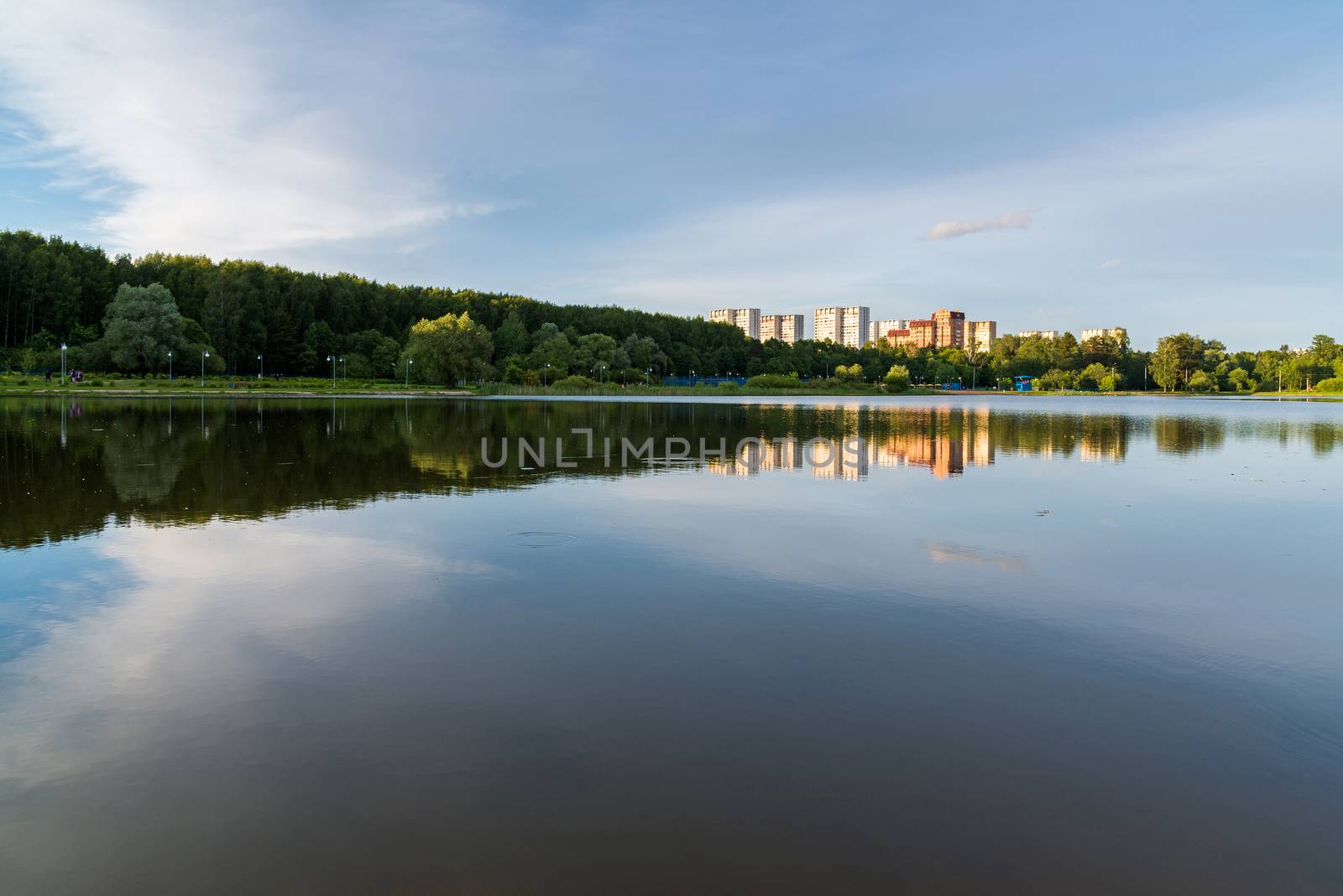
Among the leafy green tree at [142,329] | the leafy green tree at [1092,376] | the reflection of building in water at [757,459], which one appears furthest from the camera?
the leafy green tree at [1092,376]

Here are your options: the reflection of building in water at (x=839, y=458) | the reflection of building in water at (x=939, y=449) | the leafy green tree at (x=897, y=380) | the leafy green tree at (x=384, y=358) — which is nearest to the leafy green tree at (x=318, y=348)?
the leafy green tree at (x=384, y=358)

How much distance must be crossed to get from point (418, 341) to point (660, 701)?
9203 cm

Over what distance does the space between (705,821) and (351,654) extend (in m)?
3.48

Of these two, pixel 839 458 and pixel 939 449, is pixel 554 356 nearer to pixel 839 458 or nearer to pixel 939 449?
pixel 939 449

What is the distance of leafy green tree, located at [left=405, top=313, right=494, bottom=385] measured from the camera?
296ft

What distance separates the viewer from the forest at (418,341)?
8234cm

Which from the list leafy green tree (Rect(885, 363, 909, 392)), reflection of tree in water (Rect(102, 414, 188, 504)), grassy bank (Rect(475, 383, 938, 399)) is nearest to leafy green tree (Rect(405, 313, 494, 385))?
grassy bank (Rect(475, 383, 938, 399))

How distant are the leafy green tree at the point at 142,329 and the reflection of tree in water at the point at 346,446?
30.2 meters

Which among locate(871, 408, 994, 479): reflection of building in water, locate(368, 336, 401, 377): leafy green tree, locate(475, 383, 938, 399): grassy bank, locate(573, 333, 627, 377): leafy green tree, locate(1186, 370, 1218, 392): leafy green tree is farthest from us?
locate(1186, 370, 1218, 392): leafy green tree

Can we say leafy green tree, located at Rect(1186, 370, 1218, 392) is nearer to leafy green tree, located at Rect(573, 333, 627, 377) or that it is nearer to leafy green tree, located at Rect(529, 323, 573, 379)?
leafy green tree, located at Rect(573, 333, 627, 377)

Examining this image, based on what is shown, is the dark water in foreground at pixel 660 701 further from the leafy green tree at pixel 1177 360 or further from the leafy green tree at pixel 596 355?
the leafy green tree at pixel 1177 360

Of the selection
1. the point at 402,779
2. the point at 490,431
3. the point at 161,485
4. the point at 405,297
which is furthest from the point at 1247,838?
the point at 405,297

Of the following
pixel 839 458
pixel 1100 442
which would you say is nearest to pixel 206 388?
pixel 839 458

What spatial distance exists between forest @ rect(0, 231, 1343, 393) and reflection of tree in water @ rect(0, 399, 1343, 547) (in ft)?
128
